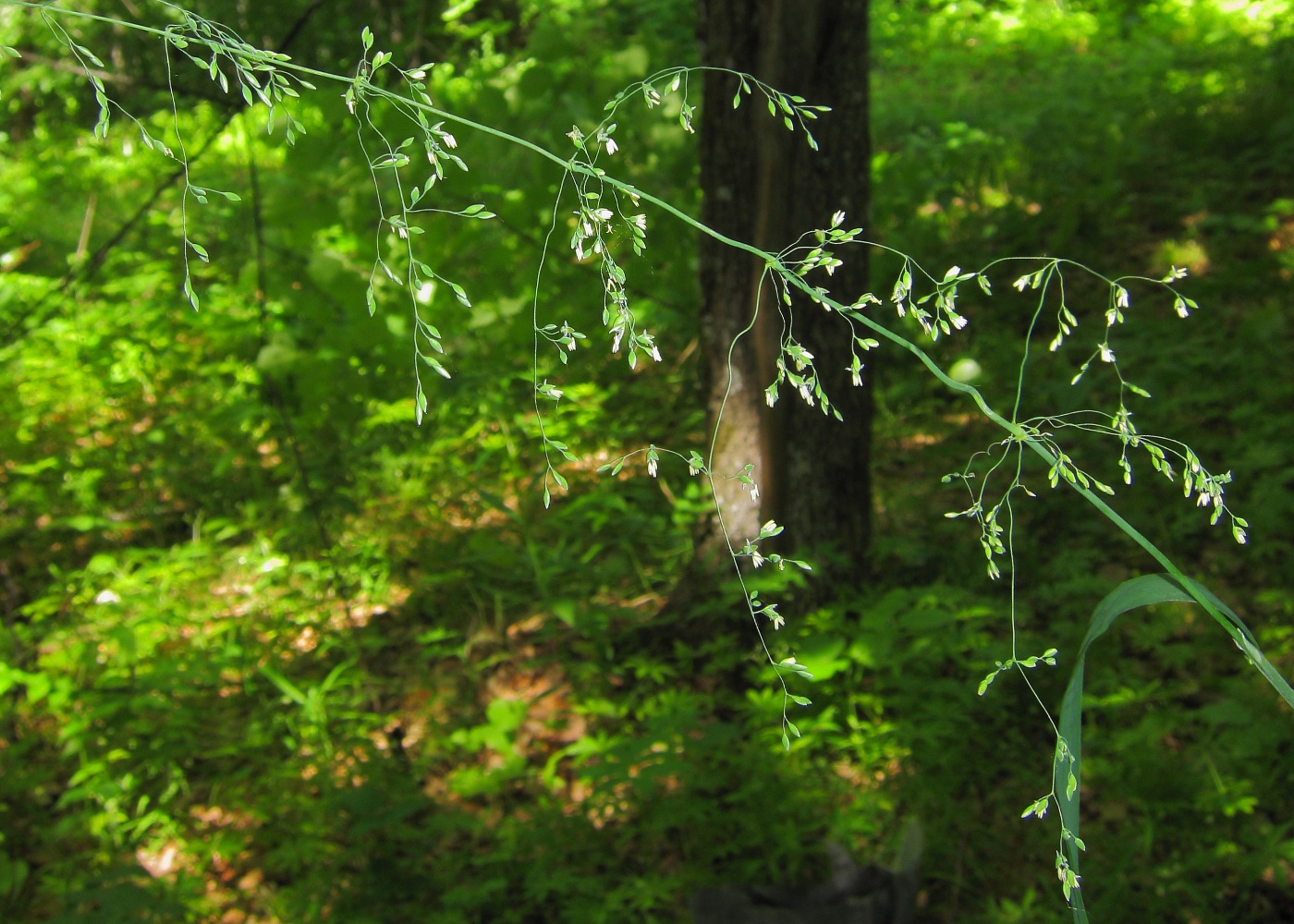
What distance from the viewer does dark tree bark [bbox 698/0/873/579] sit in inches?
98.9

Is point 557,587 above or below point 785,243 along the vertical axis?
below

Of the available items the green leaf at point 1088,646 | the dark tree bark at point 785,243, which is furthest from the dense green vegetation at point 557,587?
the green leaf at point 1088,646

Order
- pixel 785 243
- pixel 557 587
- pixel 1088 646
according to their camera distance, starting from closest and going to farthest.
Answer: pixel 1088 646, pixel 785 243, pixel 557 587

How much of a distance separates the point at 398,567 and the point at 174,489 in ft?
4.06

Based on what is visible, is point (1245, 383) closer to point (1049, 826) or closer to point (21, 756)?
point (1049, 826)

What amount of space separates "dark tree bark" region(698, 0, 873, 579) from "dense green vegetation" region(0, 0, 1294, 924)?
0.25 metres

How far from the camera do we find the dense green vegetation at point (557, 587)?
2.27 meters

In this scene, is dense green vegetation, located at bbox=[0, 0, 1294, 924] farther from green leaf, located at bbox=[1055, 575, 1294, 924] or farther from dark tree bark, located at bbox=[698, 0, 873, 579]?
green leaf, located at bbox=[1055, 575, 1294, 924]

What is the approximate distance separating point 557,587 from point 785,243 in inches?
49.8

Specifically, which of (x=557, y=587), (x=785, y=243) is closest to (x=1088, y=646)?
(x=785, y=243)

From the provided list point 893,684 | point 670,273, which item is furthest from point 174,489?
point 893,684

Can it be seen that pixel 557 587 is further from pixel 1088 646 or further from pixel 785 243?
pixel 1088 646

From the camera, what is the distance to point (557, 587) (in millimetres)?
3072

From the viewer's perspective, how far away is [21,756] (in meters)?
2.90
